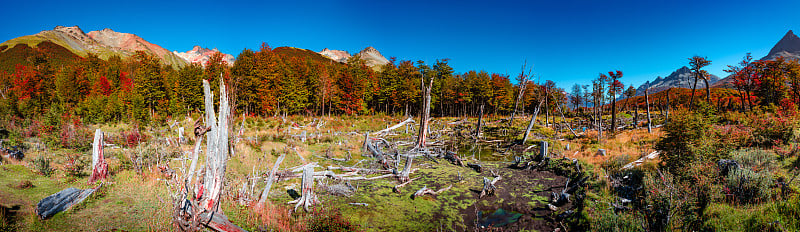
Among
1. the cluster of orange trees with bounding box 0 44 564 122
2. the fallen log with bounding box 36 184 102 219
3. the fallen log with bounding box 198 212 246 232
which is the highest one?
the cluster of orange trees with bounding box 0 44 564 122

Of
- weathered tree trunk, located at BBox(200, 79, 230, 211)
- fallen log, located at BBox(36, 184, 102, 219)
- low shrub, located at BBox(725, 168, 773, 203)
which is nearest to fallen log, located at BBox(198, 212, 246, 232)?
weathered tree trunk, located at BBox(200, 79, 230, 211)

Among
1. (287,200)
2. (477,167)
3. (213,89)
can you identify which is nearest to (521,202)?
(477,167)

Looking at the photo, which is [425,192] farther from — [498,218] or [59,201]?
[59,201]

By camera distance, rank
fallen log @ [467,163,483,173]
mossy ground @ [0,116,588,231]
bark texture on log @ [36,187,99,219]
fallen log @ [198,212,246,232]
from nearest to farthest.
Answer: fallen log @ [198,212,246,232] < bark texture on log @ [36,187,99,219] < mossy ground @ [0,116,588,231] < fallen log @ [467,163,483,173]

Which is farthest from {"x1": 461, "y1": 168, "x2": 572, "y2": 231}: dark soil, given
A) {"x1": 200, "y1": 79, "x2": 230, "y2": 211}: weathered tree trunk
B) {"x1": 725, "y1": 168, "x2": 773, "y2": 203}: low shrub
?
{"x1": 200, "y1": 79, "x2": 230, "y2": 211}: weathered tree trunk

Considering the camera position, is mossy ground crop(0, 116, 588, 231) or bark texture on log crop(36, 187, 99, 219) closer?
bark texture on log crop(36, 187, 99, 219)

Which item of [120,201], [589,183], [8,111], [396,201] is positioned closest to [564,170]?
[589,183]

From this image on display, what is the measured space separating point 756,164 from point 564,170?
599cm

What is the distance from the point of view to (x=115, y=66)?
54.9m

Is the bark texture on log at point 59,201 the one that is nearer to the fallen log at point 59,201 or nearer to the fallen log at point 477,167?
the fallen log at point 59,201

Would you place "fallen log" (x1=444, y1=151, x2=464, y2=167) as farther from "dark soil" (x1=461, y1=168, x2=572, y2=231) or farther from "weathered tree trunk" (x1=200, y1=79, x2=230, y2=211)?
"weathered tree trunk" (x1=200, y1=79, x2=230, y2=211)

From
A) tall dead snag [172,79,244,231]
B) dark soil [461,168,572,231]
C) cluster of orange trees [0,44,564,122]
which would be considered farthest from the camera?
cluster of orange trees [0,44,564,122]

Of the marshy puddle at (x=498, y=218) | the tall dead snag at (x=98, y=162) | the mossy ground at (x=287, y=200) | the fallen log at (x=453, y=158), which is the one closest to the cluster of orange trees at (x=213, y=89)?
the fallen log at (x=453, y=158)

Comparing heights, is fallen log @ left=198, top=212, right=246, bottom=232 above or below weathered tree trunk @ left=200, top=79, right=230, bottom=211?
A: below
